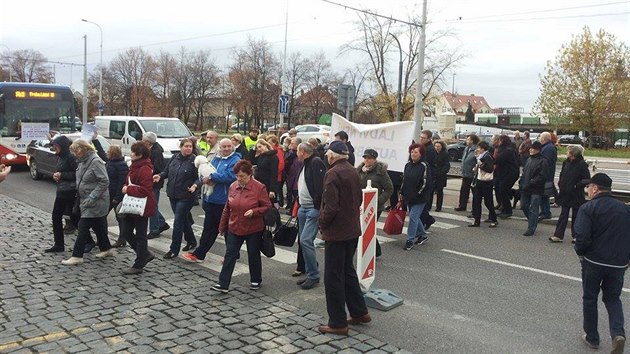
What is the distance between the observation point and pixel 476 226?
10.6 meters

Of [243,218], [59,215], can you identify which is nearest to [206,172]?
[243,218]

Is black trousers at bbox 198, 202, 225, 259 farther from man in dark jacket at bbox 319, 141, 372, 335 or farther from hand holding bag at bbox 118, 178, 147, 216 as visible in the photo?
man in dark jacket at bbox 319, 141, 372, 335

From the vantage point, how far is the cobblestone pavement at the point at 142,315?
462 cm

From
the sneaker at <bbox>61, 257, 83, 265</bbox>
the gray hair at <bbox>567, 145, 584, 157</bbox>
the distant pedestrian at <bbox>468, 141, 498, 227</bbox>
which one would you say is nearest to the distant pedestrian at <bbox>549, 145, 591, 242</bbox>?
the gray hair at <bbox>567, 145, 584, 157</bbox>

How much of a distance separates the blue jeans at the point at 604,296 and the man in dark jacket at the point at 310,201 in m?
2.88

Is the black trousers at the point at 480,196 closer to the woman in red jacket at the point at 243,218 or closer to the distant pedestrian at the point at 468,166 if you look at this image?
the distant pedestrian at the point at 468,166

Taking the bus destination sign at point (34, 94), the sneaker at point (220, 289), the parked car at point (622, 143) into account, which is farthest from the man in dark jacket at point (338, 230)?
the parked car at point (622, 143)

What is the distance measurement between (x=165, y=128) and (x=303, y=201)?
12.5m

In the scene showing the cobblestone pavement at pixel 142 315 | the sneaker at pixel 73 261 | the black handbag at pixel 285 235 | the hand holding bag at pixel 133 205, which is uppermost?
the hand holding bag at pixel 133 205

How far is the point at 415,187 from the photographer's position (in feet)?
27.4

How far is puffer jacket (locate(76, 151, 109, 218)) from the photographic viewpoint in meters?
6.96

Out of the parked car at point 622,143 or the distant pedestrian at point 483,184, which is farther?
the parked car at point 622,143

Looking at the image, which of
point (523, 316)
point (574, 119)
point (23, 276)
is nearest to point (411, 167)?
point (523, 316)

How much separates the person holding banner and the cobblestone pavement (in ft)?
10.5
